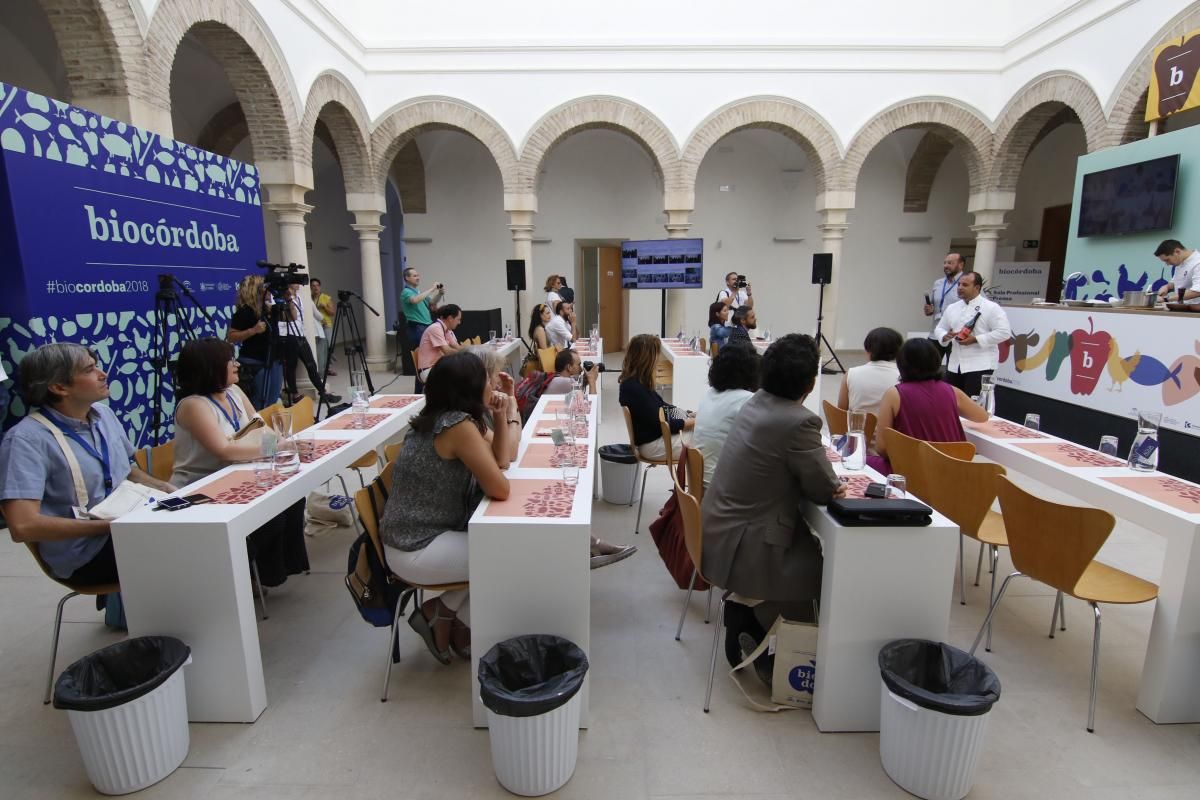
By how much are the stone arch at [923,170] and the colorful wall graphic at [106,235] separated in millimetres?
11610

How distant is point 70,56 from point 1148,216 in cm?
976

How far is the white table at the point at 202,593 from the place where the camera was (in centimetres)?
209

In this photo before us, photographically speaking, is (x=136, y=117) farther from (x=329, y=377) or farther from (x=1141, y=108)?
(x=1141, y=108)

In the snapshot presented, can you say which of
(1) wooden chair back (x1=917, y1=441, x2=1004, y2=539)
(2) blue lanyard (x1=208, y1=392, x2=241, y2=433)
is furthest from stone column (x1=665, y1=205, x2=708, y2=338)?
(2) blue lanyard (x1=208, y1=392, x2=241, y2=433)

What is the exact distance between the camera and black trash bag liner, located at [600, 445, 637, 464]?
171 inches

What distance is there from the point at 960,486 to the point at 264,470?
2.94 metres

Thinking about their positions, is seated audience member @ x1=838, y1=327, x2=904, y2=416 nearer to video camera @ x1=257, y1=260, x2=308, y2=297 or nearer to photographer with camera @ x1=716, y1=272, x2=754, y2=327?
video camera @ x1=257, y1=260, x2=308, y2=297

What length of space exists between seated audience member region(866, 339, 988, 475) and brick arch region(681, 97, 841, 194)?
750 centimetres

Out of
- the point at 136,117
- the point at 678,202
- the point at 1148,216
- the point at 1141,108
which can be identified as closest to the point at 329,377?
the point at 136,117

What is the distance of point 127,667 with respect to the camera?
207cm

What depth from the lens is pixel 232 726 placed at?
2252 mm

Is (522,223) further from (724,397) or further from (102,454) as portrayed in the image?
(102,454)

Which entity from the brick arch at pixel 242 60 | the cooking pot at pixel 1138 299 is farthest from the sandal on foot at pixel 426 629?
the cooking pot at pixel 1138 299

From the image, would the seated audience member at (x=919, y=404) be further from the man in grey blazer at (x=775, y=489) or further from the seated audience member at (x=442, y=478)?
the seated audience member at (x=442, y=478)
